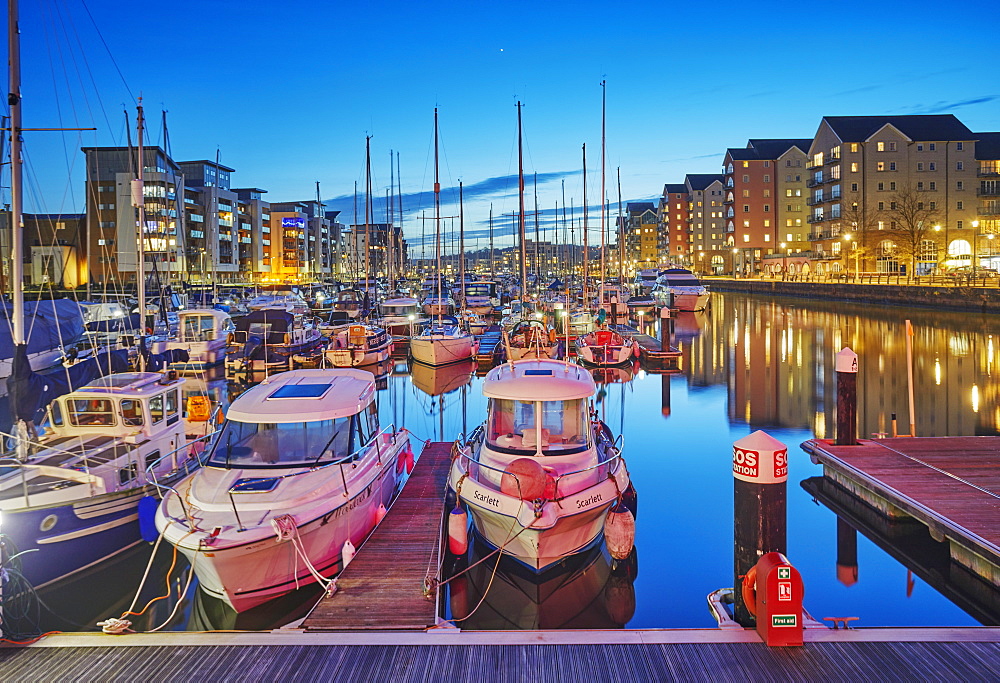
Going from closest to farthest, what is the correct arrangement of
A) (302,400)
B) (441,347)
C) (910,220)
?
(302,400) → (441,347) → (910,220)

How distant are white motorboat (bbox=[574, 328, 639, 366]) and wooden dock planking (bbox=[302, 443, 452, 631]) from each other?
23459 mm

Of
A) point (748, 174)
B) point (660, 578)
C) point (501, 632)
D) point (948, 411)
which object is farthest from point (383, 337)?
point (748, 174)

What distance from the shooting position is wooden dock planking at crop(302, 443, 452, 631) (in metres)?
8.59

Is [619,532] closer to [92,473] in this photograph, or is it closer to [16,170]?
[92,473]

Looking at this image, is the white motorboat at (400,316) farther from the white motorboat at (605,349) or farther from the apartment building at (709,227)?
the apartment building at (709,227)

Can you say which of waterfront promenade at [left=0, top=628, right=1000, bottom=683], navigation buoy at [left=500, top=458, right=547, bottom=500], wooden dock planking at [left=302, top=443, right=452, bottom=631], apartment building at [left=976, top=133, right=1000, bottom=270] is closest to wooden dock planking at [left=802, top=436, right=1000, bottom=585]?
waterfront promenade at [left=0, top=628, right=1000, bottom=683]

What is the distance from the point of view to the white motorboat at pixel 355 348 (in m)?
35.0

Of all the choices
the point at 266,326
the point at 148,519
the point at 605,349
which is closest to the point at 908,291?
the point at 605,349

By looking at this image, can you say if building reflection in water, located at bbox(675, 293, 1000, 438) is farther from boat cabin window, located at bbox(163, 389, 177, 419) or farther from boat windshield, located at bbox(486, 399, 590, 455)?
boat cabin window, located at bbox(163, 389, 177, 419)

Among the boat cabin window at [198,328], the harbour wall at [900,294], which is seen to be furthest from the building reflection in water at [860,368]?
the boat cabin window at [198,328]

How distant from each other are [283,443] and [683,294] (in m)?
66.6

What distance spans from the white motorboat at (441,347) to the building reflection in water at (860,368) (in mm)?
11460

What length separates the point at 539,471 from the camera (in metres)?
10.8

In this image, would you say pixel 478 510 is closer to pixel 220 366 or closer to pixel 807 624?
pixel 807 624
